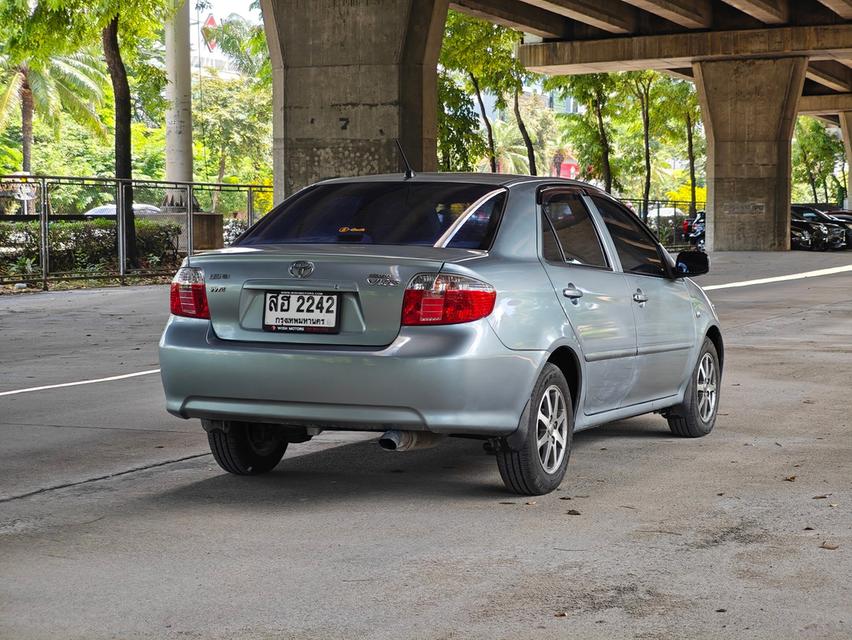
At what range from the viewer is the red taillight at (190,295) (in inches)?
256

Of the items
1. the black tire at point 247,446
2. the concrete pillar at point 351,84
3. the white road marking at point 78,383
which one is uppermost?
the concrete pillar at point 351,84

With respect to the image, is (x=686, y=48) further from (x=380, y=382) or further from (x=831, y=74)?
(x=380, y=382)

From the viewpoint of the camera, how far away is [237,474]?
7113mm

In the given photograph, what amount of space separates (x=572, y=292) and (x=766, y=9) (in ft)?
112

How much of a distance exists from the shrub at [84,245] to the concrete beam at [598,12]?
1341 cm

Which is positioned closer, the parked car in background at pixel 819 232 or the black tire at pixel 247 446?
the black tire at pixel 247 446


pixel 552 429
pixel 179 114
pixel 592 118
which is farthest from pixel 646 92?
pixel 552 429

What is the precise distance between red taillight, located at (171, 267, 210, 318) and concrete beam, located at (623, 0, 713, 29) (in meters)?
30.8

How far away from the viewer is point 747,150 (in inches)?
1720

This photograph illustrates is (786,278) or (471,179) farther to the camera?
(786,278)

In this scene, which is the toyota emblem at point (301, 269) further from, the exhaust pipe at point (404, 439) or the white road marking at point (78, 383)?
the white road marking at point (78, 383)

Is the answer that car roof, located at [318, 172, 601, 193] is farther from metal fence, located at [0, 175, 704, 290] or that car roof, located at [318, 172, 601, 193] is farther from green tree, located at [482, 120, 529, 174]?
green tree, located at [482, 120, 529, 174]

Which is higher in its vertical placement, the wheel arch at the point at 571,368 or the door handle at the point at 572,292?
the door handle at the point at 572,292

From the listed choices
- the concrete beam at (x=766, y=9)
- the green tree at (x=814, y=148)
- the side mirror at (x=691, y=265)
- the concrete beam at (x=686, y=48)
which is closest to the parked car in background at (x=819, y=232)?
the concrete beam at (x=686, y=48)
